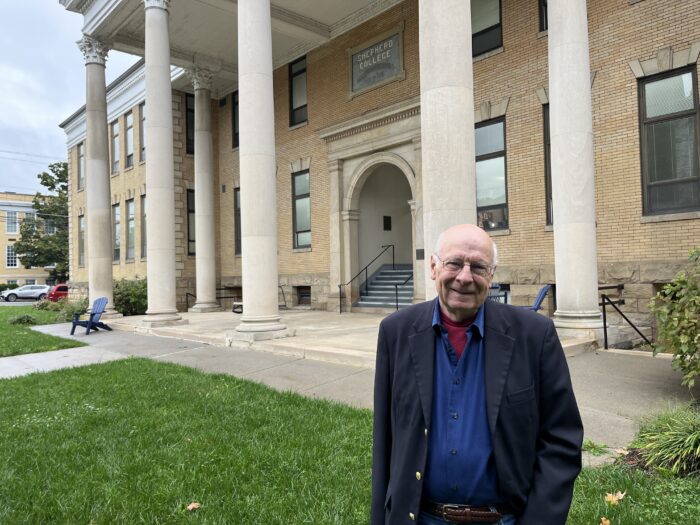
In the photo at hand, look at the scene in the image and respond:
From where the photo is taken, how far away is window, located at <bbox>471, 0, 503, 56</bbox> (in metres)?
13.8

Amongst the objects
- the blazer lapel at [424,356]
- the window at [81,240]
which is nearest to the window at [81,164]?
the window at [81,240]

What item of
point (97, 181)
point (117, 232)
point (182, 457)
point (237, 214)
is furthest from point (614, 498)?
point (117, 232)

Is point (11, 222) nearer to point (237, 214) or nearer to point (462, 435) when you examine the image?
point (237, 214)

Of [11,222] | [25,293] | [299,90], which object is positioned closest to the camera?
[299,90]

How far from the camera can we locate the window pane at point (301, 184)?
1981cm

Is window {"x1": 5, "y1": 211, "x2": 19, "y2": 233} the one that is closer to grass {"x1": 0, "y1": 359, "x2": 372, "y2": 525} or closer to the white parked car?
the white parked car

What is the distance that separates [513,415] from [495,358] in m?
0.21

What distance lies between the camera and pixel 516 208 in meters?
13.3

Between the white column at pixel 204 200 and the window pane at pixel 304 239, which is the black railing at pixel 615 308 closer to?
the window pane at pixel 304 239

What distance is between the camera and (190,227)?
24.5m

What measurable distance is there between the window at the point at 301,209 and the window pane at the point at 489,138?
744 centimetres

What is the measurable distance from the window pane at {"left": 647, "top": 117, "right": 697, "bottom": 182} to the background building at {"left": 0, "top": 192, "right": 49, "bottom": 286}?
74.3m

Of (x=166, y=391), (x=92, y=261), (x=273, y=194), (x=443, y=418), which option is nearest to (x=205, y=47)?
(x=92, y=261)

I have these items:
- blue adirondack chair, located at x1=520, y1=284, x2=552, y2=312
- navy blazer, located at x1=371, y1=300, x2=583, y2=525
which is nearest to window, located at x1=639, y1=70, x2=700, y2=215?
blue adirondack chair, located at x1=520, y1=284, x2=552, y2=312
